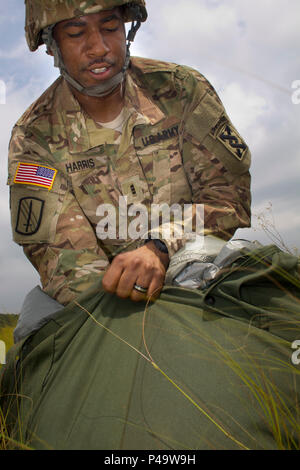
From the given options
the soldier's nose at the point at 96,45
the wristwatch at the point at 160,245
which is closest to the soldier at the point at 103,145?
the soldier's nose at the point at 96,45

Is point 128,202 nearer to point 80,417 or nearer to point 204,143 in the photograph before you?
point 204,143

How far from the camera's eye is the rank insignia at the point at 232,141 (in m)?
2.42

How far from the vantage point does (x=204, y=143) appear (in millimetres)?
2426

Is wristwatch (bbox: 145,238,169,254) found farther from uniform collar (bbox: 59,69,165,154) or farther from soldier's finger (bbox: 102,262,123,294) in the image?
uniform collar (bbox: 59,69,165,154)

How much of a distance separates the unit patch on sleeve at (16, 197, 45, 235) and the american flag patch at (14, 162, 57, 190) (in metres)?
0.10

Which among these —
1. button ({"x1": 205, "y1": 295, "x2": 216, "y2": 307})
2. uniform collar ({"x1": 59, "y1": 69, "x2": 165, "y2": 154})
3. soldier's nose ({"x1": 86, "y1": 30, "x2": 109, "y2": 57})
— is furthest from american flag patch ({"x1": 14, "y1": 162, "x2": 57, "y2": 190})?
button ({"x1": 205, "y1": 295, "x2": 216, "y2": 307})

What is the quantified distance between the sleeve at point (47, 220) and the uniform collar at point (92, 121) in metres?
0.22

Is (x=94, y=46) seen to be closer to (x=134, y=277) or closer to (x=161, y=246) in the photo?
(x=161, y=246)

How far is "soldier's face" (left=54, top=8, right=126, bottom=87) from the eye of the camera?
99.6 inches

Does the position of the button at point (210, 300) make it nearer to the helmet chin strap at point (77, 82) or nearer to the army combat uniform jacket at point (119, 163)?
A: the army combat uniform jacket at point (119, 163)

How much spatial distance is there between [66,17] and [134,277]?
170 centimetres

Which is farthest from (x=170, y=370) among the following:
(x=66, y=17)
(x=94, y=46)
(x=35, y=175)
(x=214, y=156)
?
(x=66, y=17)
